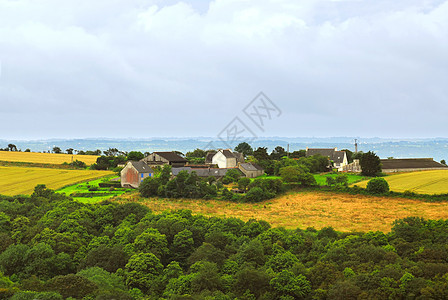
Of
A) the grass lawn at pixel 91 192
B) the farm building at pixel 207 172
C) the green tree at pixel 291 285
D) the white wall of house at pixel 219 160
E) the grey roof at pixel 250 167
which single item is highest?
the white wall of house at pixel 219 160

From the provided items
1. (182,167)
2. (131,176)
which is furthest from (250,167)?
(131,176)

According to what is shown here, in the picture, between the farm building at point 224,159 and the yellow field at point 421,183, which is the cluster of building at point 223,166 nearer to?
the farm building at point 224,159

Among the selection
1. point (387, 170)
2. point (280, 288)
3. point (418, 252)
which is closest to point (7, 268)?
point (280, 288)

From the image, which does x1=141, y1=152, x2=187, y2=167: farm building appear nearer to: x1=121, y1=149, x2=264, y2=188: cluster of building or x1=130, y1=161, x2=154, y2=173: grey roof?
x1=121, y1=149, x2=264, y2=188: cluster of building

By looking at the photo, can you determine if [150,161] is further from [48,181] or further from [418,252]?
[418,252]

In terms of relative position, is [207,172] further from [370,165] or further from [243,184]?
[370,165]

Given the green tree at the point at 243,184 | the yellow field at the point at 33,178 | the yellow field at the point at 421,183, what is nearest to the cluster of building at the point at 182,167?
the yellow field at the point at 33,178

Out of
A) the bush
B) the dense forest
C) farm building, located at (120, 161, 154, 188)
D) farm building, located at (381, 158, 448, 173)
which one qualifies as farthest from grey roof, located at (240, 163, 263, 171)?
the dense forest
